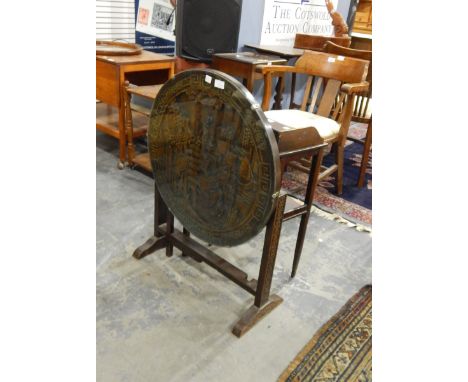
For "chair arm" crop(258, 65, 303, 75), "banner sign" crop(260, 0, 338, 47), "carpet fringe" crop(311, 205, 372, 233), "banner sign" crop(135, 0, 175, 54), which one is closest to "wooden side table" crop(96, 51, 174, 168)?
"banner sign" crop(135, 0, 175, 54)

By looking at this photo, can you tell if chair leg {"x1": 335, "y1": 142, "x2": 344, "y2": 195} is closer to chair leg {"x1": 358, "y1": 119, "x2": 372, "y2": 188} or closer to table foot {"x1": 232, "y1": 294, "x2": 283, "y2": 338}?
chair leg {"x1": 358, "y1": 119, "x2": 372, "y2": 188}

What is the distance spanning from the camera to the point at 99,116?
3.04 meters

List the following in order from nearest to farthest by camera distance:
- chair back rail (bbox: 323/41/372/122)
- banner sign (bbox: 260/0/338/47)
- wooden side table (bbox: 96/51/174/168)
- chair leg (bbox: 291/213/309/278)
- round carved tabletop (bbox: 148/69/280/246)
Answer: round carved tabletop (bbox: 148/69/280/246)
chair leg (bbox: 291/213/309/278)
wooden side table (bbox: 96/51/174/168)
chair back rail (bbox: 323/41/372/122)
banner sign (bbox: 260/0/338/47)

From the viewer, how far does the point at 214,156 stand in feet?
4.69

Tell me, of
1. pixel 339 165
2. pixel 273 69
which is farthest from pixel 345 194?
pixel 273 69

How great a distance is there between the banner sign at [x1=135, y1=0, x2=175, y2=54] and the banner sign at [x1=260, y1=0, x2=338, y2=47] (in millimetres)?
840

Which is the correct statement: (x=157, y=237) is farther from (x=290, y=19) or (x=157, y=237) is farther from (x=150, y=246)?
(x=290, y=19)

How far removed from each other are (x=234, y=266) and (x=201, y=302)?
21 cm

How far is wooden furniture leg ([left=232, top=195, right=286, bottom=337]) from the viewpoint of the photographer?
141 cm

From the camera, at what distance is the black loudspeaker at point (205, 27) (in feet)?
8.96

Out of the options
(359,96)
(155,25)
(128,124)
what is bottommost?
(128,124)

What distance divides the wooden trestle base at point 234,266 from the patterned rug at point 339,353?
23 centimetres

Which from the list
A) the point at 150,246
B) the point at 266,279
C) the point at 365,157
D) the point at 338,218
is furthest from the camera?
the point at 365,157

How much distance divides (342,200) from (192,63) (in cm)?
152
